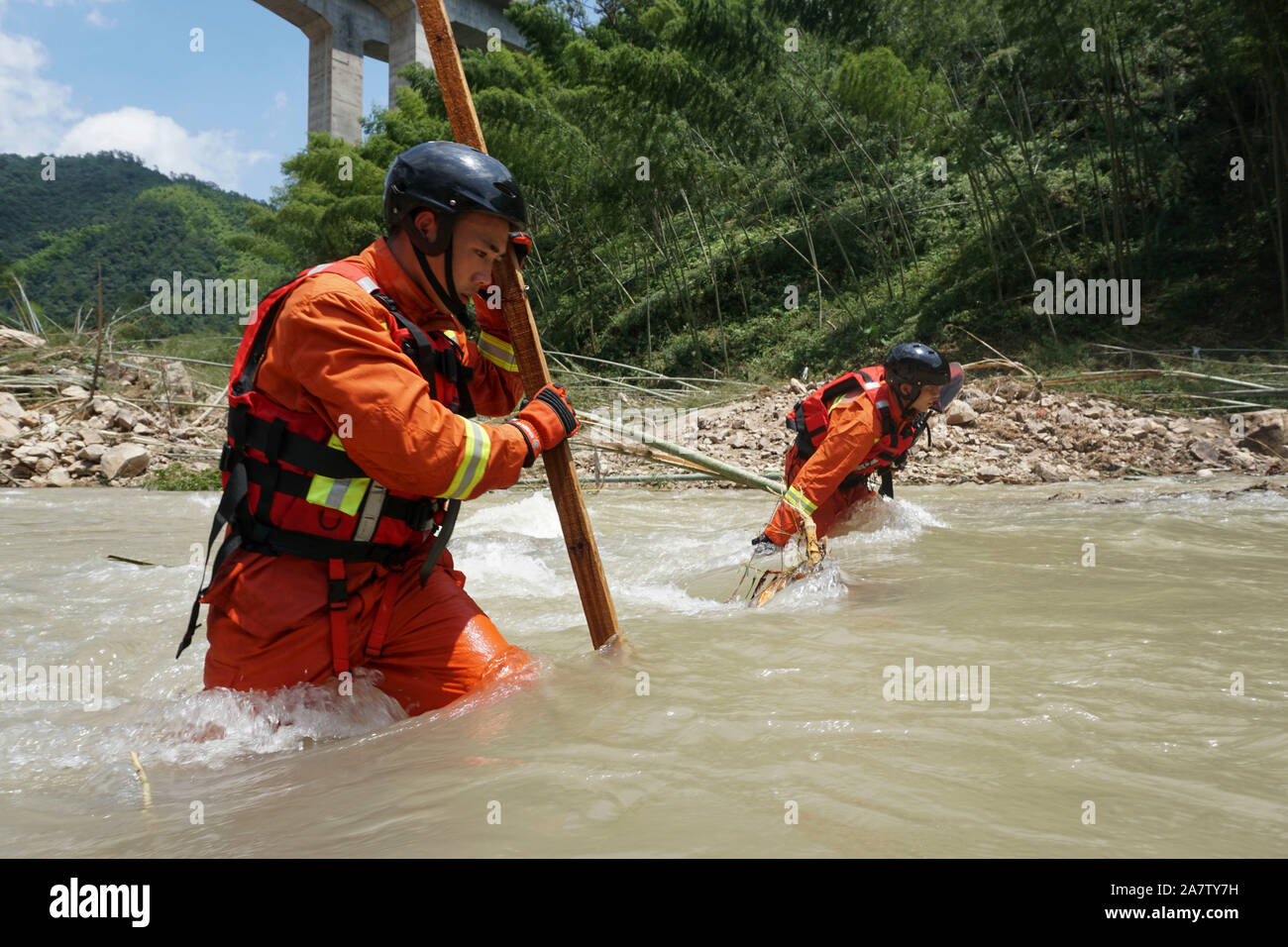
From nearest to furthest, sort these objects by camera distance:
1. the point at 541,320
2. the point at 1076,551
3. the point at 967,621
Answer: the point at 967,621 < the point at 1076,551 < the point at 541,320

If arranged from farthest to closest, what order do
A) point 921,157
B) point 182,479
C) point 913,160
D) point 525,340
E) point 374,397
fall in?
point 913,160 < point 921,157 < point 182,479 < point 525,340 < point 374,397

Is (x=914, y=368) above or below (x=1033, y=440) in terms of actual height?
above

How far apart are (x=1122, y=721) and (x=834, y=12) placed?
1628 centimetres

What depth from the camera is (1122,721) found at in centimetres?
237

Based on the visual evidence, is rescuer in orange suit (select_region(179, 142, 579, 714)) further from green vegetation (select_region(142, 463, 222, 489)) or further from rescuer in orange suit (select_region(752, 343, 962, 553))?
green vegetation (select_region(142, 463, 222, 489))

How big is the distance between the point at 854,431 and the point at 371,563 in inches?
117

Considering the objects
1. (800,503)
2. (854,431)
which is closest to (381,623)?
(800,503)

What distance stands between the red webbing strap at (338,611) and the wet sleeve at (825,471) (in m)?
2.70

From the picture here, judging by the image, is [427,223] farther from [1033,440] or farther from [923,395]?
[1033,440]

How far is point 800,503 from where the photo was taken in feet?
15.3

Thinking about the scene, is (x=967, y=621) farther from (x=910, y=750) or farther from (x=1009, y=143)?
(x=1009, y=143)

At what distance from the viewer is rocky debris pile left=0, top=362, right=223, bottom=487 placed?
9742 millimetres

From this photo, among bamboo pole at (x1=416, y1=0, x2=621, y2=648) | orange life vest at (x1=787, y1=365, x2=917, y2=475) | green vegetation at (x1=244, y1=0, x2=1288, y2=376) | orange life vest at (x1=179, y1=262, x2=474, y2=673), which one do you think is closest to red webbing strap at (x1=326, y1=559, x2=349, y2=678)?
orange life vest at (x1=179, y1=262, x2=474, y2=673)
